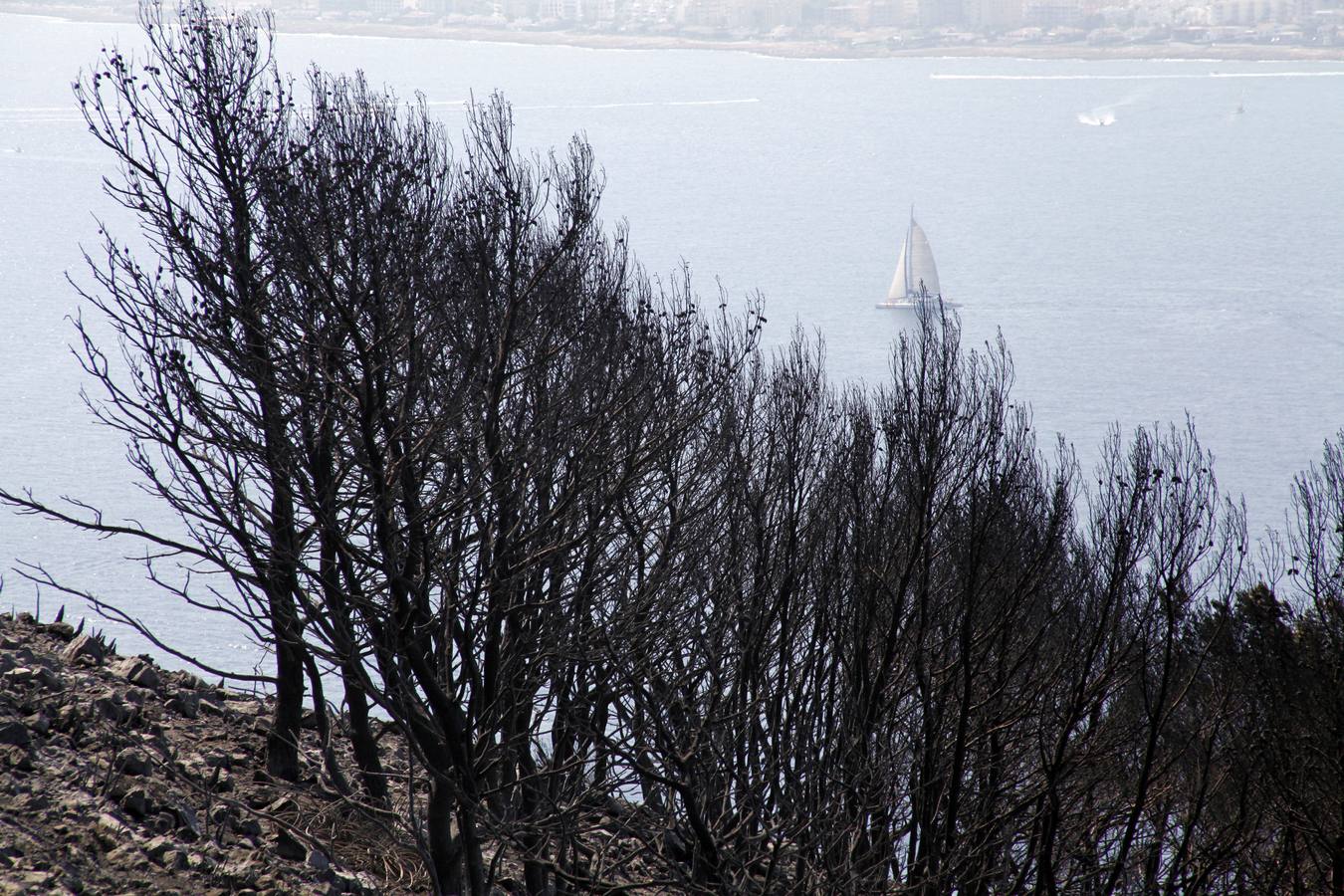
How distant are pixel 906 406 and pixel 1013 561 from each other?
3.77 meters

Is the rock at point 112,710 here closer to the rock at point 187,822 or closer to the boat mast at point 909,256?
the rock at point 187,822

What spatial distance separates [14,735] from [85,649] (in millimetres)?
3387

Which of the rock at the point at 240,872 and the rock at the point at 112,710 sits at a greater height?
the rock at the point at 112,710

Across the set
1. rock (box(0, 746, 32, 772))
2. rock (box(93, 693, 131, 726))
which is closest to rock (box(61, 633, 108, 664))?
rock (box(93, 693, 131, 726))

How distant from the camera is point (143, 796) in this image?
1121cm

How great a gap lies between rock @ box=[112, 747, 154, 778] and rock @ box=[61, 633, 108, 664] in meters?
2.86

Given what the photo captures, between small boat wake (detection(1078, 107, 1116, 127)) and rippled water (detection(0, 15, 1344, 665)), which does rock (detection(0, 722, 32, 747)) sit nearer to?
rippled water (detection(0, 15, 1344, 665))

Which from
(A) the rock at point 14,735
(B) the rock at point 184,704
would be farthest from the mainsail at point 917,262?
(A) the rock at point 14,735

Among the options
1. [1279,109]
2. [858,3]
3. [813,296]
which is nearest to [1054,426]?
[813,296]

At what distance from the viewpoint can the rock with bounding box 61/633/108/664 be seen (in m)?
14.3

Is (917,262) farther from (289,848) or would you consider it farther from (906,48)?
(289,848)

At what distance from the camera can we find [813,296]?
91.0m

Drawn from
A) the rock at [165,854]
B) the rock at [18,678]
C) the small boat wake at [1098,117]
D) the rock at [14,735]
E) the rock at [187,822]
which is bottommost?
the rock at [187,822]

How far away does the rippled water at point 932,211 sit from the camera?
73938 mm
